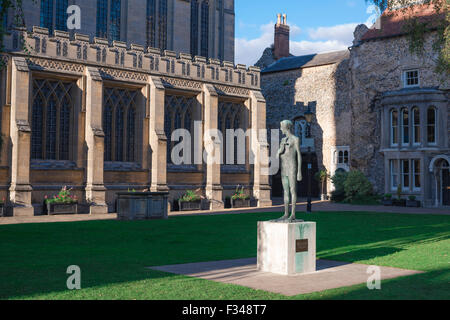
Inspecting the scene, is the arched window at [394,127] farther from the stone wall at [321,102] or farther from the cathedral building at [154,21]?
the cathedral building at [154,21]

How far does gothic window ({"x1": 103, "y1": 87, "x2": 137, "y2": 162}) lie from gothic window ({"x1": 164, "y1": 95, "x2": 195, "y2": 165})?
2306mm

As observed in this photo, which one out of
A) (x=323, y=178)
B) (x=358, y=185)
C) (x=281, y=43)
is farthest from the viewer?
(x=281, y=43)

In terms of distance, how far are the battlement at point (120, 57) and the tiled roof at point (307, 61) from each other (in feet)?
30.1

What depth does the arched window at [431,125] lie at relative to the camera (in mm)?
33031

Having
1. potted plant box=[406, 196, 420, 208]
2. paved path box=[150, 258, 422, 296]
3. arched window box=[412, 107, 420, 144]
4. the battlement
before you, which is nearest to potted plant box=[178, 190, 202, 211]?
the battlement

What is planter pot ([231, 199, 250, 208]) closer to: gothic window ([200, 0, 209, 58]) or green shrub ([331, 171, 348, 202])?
green shrub ([331, 171, 348, 202])

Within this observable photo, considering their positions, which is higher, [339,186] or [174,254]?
[339,186]

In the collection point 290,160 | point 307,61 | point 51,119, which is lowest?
point 290,160

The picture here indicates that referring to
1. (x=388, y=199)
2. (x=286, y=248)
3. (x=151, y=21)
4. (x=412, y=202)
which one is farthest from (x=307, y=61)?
(x=286, y=248)

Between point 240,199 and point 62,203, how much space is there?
11595 mm

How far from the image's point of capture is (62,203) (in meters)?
24.6

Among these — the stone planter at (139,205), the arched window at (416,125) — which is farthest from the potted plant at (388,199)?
the stone planter at (139,205)

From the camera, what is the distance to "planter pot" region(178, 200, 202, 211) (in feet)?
94.6

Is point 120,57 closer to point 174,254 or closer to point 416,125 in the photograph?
point 174,254
